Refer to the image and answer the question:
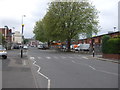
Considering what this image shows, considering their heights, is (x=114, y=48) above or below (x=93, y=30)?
below

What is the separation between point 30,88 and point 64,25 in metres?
43.0

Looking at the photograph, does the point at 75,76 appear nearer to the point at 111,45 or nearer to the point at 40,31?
the point at 111,45

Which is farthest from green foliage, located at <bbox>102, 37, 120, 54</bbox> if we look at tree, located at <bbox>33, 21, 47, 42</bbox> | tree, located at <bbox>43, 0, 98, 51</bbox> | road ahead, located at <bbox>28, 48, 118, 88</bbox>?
tree, located at <bbox>33, 21, 47, 42</bbox>

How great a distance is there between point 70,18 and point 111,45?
22.8 metres

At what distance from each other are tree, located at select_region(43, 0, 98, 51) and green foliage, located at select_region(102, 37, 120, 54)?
19516 mm

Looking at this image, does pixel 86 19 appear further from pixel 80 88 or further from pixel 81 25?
pixel 80 88

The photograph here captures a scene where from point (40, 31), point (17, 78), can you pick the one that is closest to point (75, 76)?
point (17, 78)

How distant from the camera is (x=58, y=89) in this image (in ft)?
26.0

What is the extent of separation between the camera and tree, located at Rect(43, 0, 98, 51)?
161 ft

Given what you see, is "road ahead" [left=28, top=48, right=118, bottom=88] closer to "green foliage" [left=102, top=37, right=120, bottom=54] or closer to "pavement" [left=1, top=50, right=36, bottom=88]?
"pavement" [left=1, top=50, right=36, bottom=88]

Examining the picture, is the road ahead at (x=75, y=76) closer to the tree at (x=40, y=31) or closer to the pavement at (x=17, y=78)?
the pavement at (x=17, y=78)

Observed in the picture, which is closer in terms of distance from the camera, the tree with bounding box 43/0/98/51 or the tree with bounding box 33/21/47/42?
the tree with bounding box 43/0/98/51

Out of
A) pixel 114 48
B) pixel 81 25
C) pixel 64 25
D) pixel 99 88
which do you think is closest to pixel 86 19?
pixel 81 25

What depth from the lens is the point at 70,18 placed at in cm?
4941
